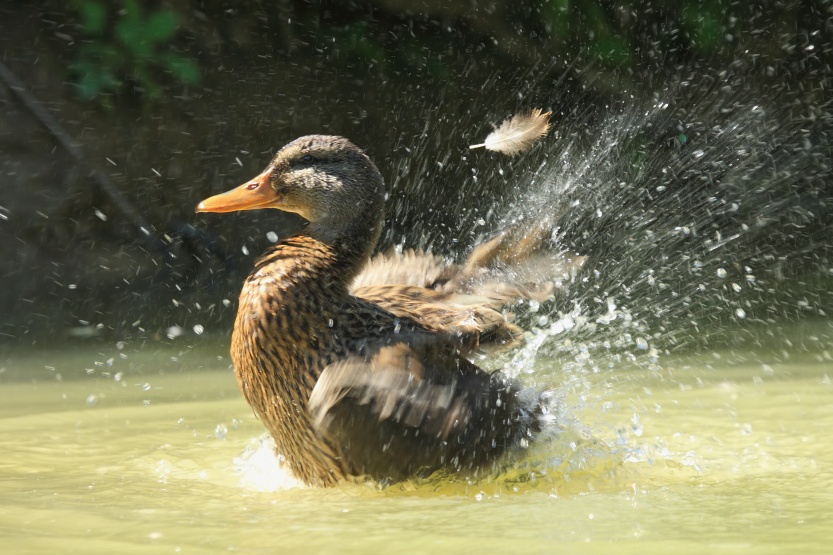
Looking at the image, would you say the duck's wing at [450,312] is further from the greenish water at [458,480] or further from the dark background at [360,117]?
the dark background at [360,117]

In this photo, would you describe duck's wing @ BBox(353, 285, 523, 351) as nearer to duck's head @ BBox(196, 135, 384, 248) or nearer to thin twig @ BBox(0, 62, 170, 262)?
duck's head @ BBox(196, 135, 384, 248)

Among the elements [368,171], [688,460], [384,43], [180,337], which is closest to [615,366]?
[688,460]

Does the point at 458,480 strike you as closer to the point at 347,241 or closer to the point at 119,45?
the point at 347,241

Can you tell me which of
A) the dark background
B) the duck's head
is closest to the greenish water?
the duck's head

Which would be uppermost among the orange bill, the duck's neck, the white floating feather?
the white floating feather

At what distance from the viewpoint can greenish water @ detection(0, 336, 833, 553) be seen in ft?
8.16

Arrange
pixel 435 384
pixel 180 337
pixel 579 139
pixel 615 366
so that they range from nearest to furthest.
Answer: pixel 435 384
pixel 615 366
pixel 180 337
pixel 579 139

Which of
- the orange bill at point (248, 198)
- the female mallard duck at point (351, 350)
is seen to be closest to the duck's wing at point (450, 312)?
the female mallard duck at point (351, 350)

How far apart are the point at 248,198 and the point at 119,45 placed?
3100mm

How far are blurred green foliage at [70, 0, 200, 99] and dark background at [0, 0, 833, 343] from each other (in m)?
0.01

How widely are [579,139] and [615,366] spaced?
84.4 inches

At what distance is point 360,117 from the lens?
7180mm

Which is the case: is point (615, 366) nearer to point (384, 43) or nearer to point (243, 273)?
point (243, 273)

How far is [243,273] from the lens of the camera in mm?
6625
